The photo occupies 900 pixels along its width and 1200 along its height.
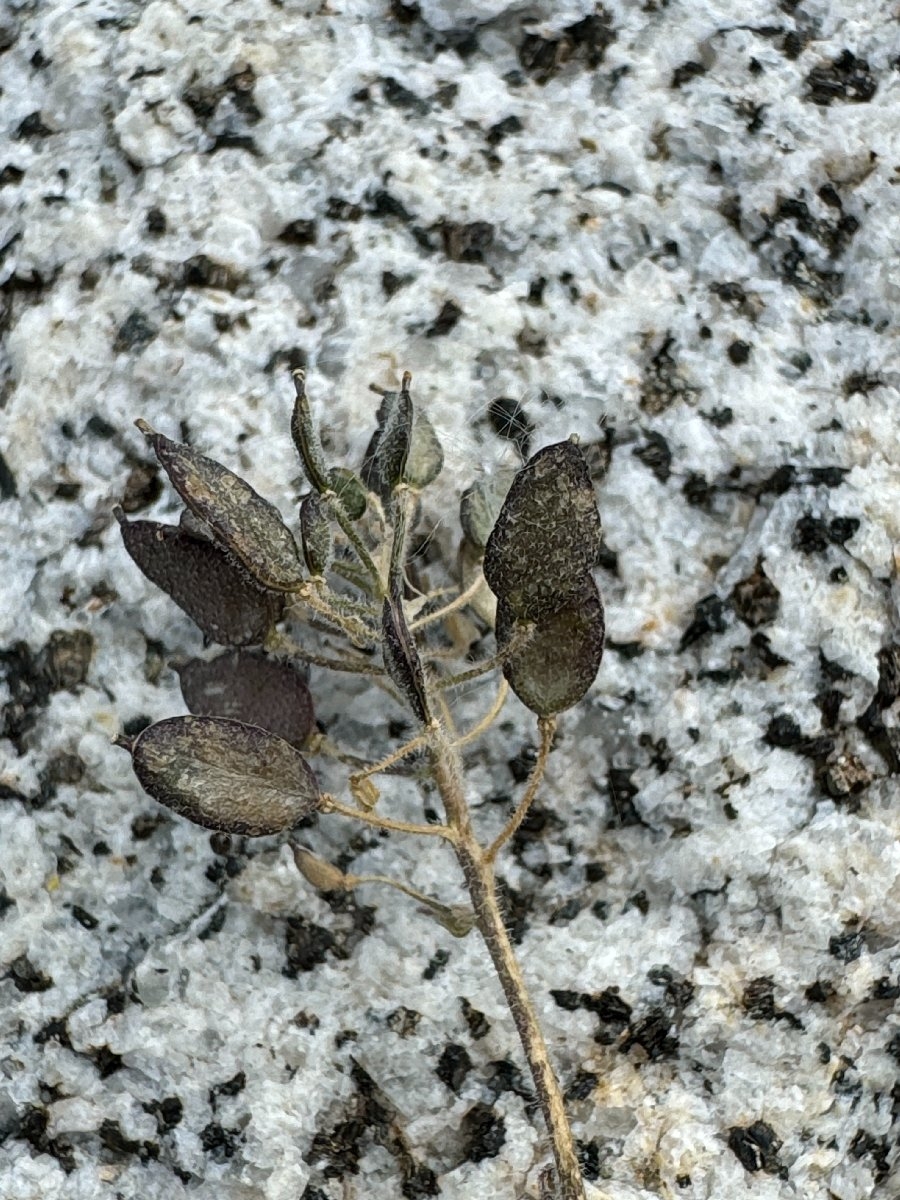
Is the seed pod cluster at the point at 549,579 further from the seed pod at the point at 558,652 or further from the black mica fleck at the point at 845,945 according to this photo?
the black mica fleck at the point at 845,945

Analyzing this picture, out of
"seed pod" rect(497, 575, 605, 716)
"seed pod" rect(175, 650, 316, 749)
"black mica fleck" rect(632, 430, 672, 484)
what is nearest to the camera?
"seed pod" rect(497, 575, 605, 716)

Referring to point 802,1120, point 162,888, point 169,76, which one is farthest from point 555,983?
point 169,76

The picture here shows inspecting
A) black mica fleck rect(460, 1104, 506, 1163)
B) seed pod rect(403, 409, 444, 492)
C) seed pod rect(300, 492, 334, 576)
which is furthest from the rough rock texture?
seed pod rect(300, 492, 334, 576)

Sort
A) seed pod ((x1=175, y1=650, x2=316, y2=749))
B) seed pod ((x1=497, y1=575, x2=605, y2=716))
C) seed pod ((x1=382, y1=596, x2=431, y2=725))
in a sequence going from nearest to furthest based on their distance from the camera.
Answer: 1. seed pod ((x1=382, y1=596, x2=431, y2=725))
2. seed pod ((x1=497, y1=575, x2=605, y2=716))
3. seed pod ((x1=175, y1=650, x2=316, y2=749))

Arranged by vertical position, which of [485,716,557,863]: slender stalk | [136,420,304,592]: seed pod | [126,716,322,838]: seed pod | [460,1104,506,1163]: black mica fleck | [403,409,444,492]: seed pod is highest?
[136,420,304,592]: seed pod

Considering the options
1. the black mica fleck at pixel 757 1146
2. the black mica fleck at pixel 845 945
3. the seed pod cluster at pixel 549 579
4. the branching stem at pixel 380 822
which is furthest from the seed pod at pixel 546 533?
the black mica fleck at pixel 757 1146

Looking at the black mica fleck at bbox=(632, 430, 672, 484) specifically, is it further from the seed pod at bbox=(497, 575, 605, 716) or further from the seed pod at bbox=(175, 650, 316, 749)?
the seed pod at bbox=(175, 650, 316, 749)

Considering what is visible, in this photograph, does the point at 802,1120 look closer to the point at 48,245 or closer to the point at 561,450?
the point at 561,450

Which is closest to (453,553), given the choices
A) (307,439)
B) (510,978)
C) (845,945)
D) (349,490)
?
(349,490)
